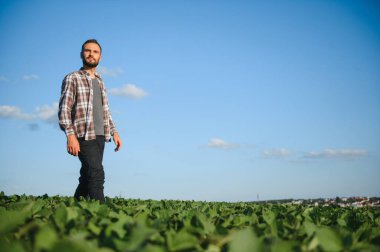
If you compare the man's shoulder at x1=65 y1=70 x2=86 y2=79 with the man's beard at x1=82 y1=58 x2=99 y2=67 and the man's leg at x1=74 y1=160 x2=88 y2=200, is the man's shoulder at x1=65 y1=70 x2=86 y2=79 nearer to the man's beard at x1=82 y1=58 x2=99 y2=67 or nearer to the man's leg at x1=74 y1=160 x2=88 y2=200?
the man's beard at x1=82 y1=58 x2=99 y2=67

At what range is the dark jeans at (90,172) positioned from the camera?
5852 millimetres

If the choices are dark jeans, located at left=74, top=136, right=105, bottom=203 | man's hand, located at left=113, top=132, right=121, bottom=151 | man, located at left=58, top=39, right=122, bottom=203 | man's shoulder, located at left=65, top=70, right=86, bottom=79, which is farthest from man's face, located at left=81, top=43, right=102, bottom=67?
man's hand, located at left=113, top=132, right=121, bottom=151

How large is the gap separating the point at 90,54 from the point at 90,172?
212cm

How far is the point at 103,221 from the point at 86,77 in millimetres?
4717

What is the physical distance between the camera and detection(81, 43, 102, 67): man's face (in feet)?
20.6

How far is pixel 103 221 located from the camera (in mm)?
2033

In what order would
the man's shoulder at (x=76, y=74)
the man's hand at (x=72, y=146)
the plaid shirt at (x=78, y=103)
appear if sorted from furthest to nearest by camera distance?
the man's shoulder at (x=76, y=74), the plaid shirt at (x=78, y=103), the man's hand at (x=72, y=146)

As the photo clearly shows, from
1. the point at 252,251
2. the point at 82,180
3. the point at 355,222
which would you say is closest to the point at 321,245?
the point at 252,251

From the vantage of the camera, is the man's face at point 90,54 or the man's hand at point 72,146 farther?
the man's face at point 90,54

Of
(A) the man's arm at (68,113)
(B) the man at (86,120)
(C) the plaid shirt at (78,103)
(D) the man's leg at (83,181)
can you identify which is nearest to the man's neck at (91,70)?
(B) the man at (86,120)

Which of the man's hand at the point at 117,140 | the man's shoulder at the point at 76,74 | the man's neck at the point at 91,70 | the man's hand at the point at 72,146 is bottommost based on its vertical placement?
the man's hand at the point at 72,146

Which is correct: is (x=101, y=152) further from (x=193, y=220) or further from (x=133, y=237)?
(x=133, y=237)

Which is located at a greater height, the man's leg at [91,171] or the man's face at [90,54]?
the man's face at [90,54]

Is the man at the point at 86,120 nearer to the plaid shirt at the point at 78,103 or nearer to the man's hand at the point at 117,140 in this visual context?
the plaid shirt at the point at 78,103
